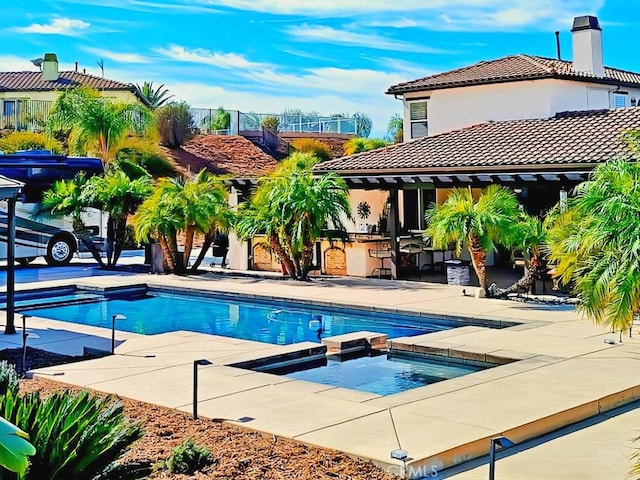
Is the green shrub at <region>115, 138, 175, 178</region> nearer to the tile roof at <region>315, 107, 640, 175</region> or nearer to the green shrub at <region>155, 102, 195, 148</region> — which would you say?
the green shrub at <region>155, 102, 195, 148</region>

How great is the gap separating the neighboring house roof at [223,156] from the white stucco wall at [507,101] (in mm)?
19398

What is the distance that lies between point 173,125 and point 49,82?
7.35 meters

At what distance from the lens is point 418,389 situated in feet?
28.2

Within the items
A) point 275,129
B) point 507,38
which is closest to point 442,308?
point 507,38

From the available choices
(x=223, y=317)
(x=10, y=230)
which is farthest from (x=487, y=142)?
(x=10, y=230)

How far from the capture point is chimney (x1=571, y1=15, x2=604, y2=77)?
2442 centimetres

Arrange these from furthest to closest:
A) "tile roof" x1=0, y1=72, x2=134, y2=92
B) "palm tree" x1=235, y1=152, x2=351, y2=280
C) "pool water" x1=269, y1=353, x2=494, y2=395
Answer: "tile roof" x1=0, y1=72, x2=134, y2=92 → "palm tree" x1=235, y1=152, x2=351, y2=280 → "pool water" x1=269, y1=353, x2=494, y2=395

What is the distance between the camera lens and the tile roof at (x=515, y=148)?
56.1 feet

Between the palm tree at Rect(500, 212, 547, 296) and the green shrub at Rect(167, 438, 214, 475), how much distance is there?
980 cm

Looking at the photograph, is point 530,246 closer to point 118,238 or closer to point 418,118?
point 418,118

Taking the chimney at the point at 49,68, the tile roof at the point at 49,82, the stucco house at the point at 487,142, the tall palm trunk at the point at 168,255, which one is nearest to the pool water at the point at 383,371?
the stucco house at the point at 487,142

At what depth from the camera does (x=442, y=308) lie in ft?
47.5

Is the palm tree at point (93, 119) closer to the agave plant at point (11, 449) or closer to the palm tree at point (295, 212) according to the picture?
the palm tree at point (295, 212)

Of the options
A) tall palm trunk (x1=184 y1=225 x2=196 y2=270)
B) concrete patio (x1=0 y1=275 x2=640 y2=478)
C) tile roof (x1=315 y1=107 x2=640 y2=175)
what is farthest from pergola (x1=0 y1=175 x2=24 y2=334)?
tile roof (x1=315 y1=107 x2=640 y2=175)
